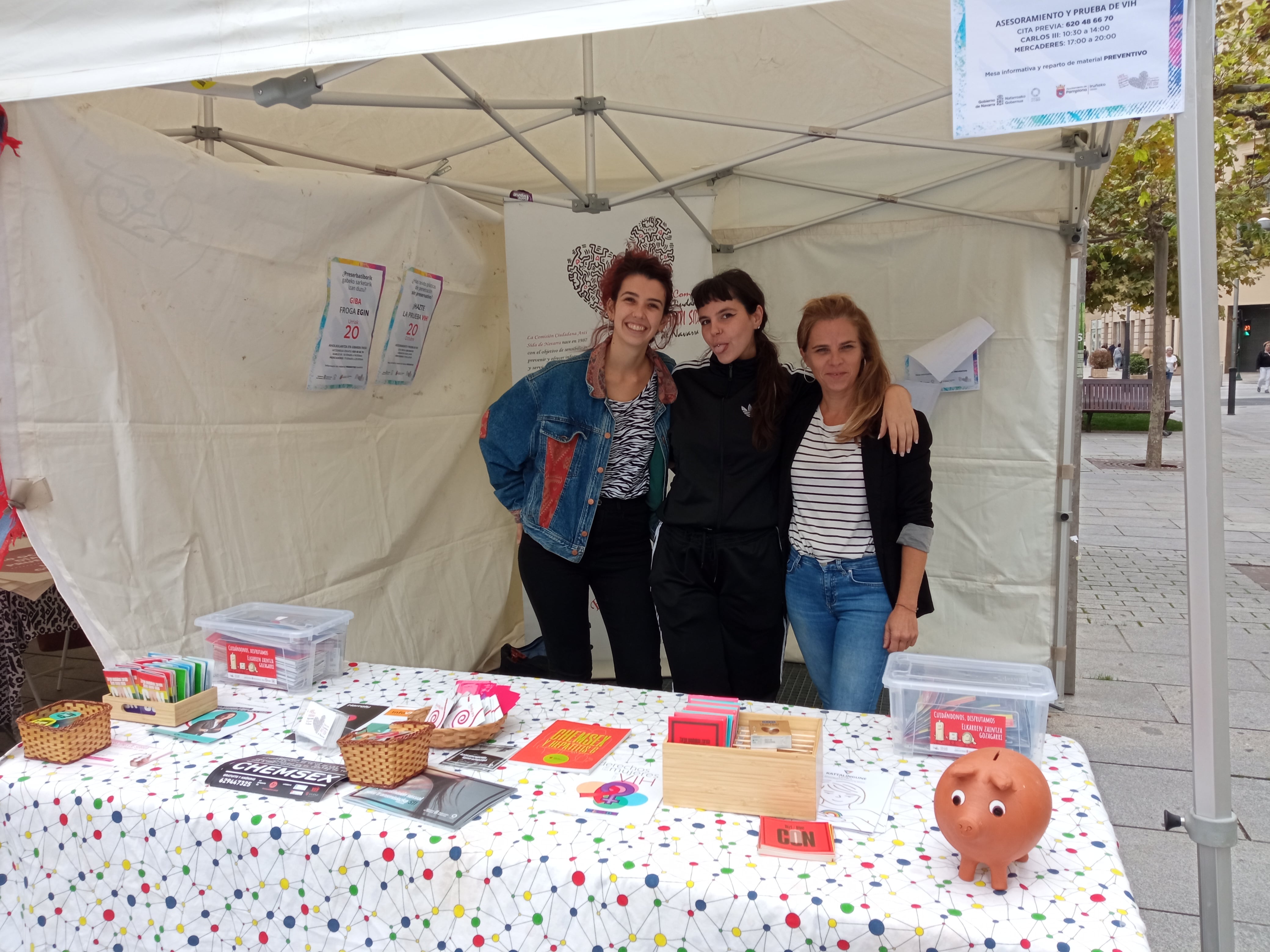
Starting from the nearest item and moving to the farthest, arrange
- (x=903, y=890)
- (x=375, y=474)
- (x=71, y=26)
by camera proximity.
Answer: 1. (x=903, y=890)
2. (x=71, y=26)
3. (x=375, y=474)

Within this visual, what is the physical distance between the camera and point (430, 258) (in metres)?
3.44

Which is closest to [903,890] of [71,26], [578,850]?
[578,850]

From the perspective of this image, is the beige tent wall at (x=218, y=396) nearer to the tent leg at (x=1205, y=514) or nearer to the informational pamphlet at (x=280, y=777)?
the informational pamphlet at (x=280, y=777)

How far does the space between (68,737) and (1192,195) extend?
1.98 meters

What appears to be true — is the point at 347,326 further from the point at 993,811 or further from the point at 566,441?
the point at 993,811

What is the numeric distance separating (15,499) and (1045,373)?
3.32m

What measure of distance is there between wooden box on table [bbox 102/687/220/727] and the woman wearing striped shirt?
1.31 metres

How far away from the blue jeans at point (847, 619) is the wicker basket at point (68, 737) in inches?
57.8

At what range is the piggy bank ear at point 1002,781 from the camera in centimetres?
112

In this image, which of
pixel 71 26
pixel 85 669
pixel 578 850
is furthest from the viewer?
pixel 85 669

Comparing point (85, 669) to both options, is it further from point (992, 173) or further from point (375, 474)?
point (992, 173)

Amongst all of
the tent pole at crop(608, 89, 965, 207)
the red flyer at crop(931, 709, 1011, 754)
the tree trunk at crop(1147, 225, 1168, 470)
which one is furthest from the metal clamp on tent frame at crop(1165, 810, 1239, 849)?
the tree trunk at crop(1147, 225, 1168, 470)

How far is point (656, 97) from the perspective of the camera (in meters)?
3.31

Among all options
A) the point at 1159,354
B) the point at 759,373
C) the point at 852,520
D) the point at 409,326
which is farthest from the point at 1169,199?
the point at 852,520
